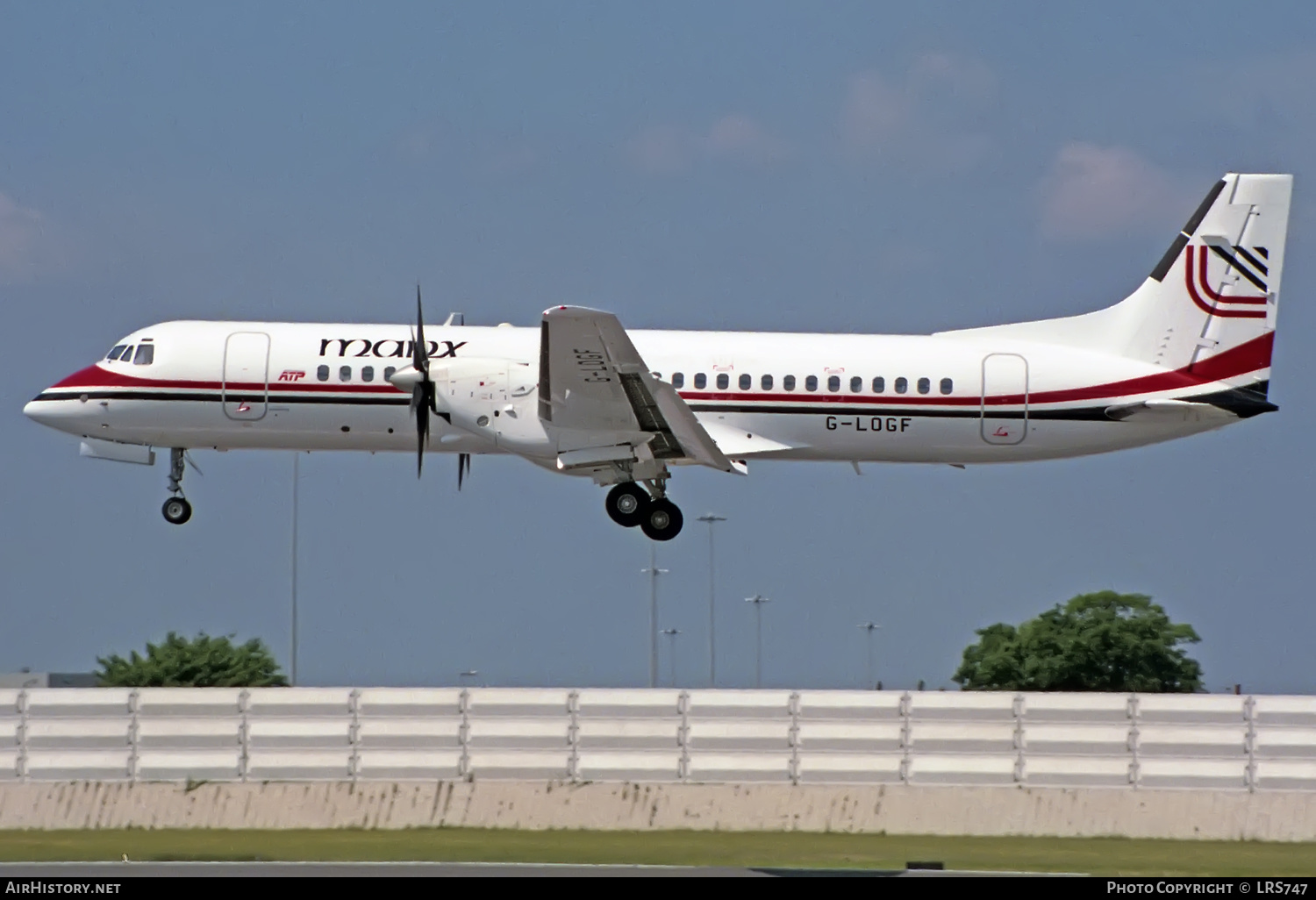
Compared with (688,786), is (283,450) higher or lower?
higher

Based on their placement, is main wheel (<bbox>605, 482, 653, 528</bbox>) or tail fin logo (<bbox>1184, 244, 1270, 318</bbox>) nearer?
main wheel (<bbox>605, 482, 653, 528</bbox>)

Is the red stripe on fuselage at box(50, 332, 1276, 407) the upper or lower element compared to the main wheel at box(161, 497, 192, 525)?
upper

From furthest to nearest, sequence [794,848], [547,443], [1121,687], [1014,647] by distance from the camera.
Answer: [1014,647] < [1121,687] < [547,443] < [794,848]

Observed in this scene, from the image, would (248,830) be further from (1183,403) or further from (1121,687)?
(1121,687)

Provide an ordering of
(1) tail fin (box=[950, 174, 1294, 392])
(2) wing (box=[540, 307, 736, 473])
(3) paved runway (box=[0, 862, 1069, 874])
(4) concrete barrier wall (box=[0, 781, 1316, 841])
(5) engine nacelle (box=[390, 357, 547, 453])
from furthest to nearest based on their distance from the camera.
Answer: (1) tail fin (box=[950, 174, 1294, 392]) → (5) engine nacelle (box=[390, 357, 547, 453]) → (2) wing (box=[540, 307, 736, 473]) → (4) concrete barrier wall (box=[0, 781, 1316, 841]) → (3) paved runway (box=[0, 862, 1069, 874])

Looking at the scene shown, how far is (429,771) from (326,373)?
9170 mm

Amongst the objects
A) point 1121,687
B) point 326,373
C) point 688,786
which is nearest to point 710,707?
point 688,786

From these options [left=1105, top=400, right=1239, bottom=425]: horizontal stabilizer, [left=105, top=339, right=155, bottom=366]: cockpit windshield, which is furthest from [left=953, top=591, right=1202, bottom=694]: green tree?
[left=105, top=339, right=155, bottom=366]: cockpit windshield

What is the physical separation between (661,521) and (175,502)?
31.9ft

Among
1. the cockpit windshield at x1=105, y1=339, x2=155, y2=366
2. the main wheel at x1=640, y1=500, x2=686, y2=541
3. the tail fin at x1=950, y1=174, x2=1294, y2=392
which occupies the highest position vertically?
the tail fin at x1=950, y1=174, x2=1294, y2=392

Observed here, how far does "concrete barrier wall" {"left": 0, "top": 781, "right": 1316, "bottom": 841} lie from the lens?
24.5m

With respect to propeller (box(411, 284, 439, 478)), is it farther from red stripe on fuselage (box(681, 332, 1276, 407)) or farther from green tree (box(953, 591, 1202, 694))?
green tree (box(953, 591, 1202, 694))

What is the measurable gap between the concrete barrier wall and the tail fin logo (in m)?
11.8

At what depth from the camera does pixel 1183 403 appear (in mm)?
32125
